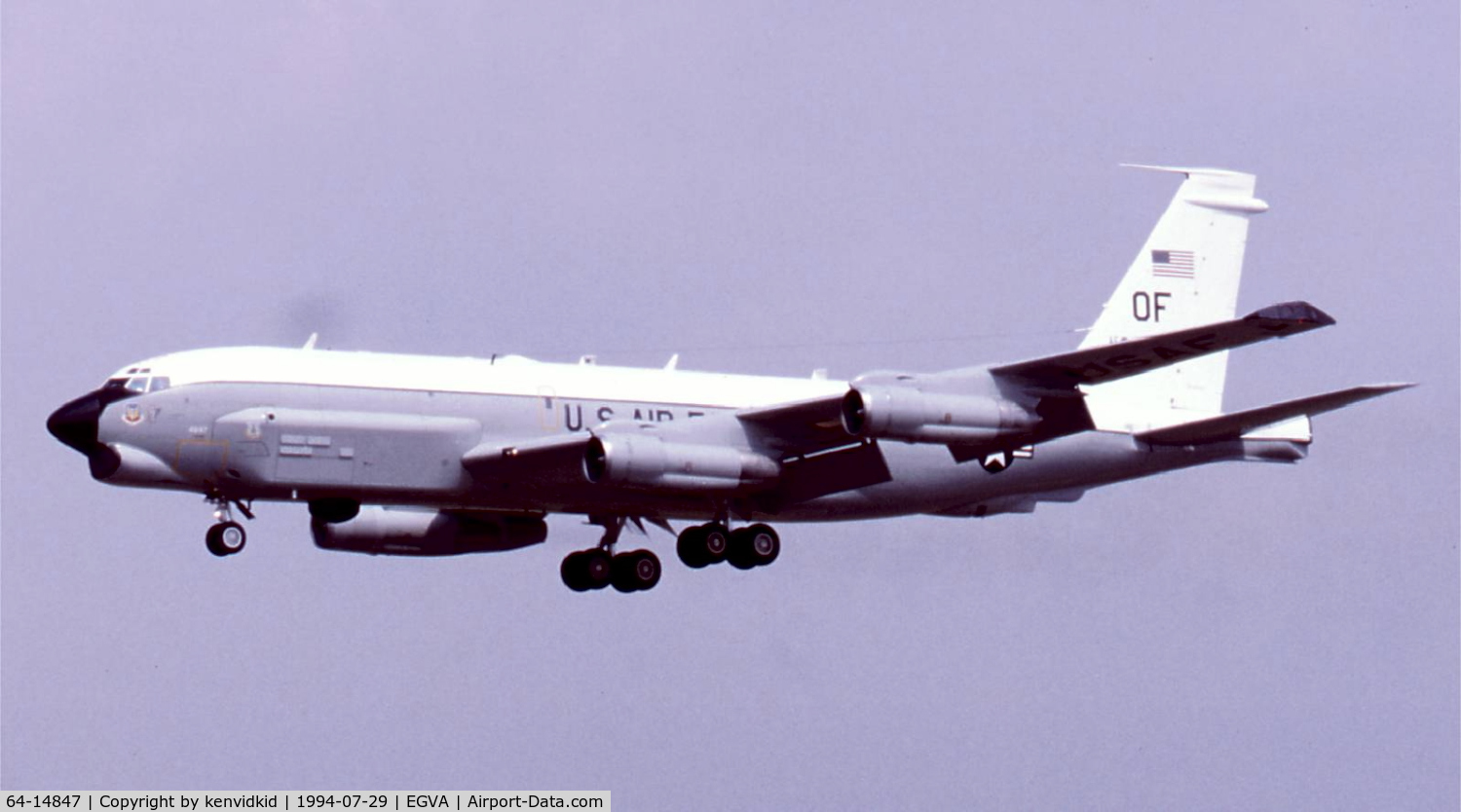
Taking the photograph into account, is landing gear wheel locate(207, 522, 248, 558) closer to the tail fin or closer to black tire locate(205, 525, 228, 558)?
black tire locate(205, 525, 228, 558)

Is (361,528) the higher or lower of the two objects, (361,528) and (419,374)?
the lower

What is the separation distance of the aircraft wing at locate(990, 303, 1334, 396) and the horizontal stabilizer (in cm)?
224

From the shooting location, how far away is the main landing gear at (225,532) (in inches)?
2327

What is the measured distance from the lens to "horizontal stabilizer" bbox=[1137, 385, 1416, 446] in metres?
56.7

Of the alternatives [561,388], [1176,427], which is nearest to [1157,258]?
[1176,427]

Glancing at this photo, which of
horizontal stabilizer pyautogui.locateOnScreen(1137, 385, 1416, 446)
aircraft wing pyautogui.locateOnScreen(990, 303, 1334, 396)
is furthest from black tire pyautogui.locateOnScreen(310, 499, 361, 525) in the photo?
horizontal stabilizer pyautogui.locateOnScreen(1137, 385, 1416, 446)

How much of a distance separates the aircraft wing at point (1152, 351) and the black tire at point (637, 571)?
32.2ft

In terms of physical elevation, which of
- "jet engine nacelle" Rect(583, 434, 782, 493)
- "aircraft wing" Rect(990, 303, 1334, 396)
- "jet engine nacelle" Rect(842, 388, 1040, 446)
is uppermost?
"aircraft wing" Rect(990, 303, 1334, 396)

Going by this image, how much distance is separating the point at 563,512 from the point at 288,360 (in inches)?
279

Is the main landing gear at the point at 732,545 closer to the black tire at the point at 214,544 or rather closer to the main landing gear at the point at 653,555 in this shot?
the main landing gear at the point at 653,555

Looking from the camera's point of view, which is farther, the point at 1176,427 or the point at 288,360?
the point at 1176,427

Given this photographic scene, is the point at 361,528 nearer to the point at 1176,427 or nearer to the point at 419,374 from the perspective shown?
the point at 419,374

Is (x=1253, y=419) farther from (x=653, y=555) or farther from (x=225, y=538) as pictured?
(x=225, y=538)

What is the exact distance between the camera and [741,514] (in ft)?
207
